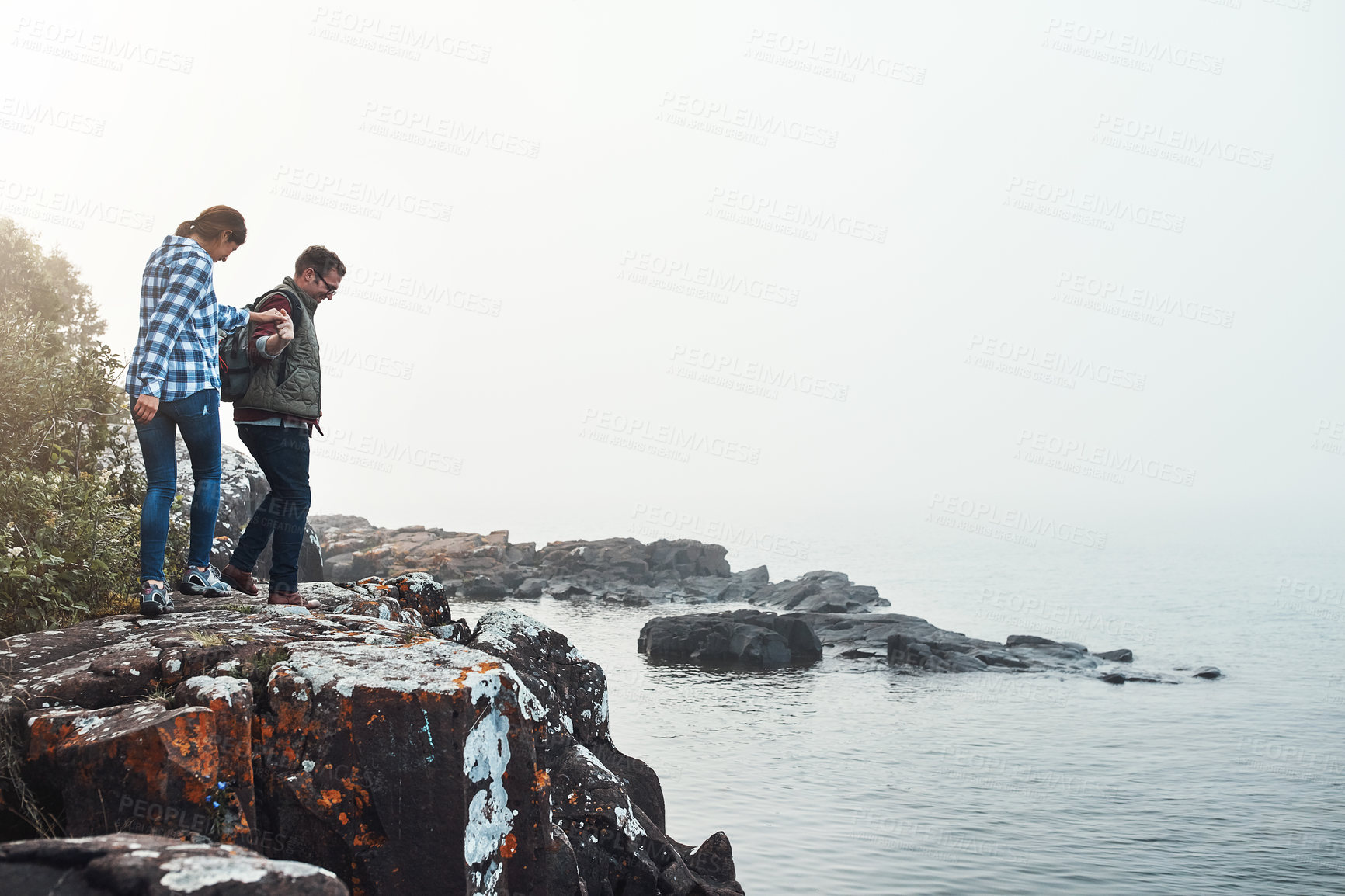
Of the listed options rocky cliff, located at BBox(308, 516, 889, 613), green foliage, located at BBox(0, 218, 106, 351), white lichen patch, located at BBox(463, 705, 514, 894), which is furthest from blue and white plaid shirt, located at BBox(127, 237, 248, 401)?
rocky cliff, located at BBox(308, 516, 889, 613)

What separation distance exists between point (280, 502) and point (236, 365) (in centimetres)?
124

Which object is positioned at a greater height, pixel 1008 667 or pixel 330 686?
pixel 330 686

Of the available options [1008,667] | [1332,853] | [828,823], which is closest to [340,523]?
[1008,667]

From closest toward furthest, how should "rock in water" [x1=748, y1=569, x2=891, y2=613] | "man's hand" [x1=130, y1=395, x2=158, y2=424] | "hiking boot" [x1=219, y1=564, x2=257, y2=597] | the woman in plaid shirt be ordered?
"man's hand" [x1=130, y1=395, x2=158, y2=424] < the woman in plaid shirt < "hiking boot" [x1=219, y1=564, x2=257, y2=597] < "rock in water" [x1=748, y1=569, x2=891, y2=613]

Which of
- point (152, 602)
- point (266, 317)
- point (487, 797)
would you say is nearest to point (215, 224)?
point (266, 317)

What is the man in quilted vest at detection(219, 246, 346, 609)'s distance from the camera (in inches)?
281

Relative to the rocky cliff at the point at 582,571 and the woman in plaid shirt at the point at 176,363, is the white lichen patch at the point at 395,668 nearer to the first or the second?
the woman in plaid shirt at the point at 176,363

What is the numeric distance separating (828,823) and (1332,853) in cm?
1545

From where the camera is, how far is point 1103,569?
476 feet

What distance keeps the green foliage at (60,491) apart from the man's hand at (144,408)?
183cm

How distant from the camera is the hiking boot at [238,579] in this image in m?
8.09

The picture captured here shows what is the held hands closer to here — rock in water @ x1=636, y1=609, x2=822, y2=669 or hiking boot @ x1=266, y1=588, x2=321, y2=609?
hiking boot @ x1=266, y1=588, x2=321, y2=609

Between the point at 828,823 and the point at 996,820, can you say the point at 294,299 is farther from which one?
the point at 996,820

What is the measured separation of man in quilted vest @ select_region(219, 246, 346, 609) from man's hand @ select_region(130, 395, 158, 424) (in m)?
0.76
